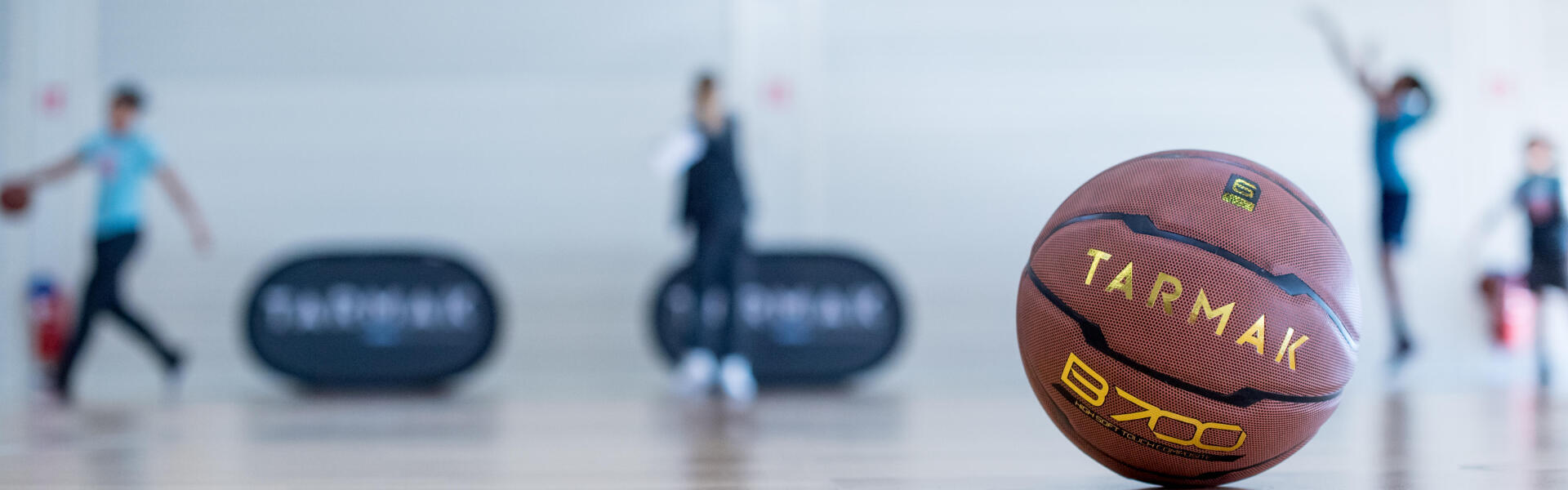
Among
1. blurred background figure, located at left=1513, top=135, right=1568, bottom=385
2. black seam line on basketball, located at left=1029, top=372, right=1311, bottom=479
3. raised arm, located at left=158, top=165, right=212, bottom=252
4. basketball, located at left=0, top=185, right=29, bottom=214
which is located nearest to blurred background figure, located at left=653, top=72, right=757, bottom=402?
raised arm, located at left=158, top=165, right=212, bottom=252

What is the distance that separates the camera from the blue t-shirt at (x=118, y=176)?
4832 millimetres

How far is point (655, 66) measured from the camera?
6895 millimetres

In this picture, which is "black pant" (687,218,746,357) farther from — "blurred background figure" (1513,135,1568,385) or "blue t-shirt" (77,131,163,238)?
"blurred background figure" (1513,135,1568,385)

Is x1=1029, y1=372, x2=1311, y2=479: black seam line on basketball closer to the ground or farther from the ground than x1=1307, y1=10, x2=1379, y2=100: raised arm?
closer to the ground

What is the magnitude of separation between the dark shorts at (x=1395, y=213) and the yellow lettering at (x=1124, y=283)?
4727 millimetres

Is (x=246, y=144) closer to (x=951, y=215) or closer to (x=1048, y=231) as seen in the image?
(x=951, y=215)

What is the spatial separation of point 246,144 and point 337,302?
1924mm

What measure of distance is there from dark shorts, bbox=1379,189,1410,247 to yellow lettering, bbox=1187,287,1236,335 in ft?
15.4

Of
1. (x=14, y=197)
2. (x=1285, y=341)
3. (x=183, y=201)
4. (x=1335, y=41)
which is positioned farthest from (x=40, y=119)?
(x=1335, y=41)

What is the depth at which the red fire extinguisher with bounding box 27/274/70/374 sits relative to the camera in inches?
257

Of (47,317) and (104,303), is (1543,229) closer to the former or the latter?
(104,303)

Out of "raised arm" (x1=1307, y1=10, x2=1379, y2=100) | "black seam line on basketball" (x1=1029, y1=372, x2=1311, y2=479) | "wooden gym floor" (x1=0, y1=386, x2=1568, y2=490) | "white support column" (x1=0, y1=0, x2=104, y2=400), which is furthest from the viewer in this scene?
"white support column" (x1=0, y1=0, x2=104, y2=400)

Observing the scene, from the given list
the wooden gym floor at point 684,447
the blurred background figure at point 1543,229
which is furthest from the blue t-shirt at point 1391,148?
the wooden gym floor at point 684,447

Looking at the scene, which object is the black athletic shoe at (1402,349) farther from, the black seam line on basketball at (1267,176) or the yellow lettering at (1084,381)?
the yellow lettering at (1084,381)
